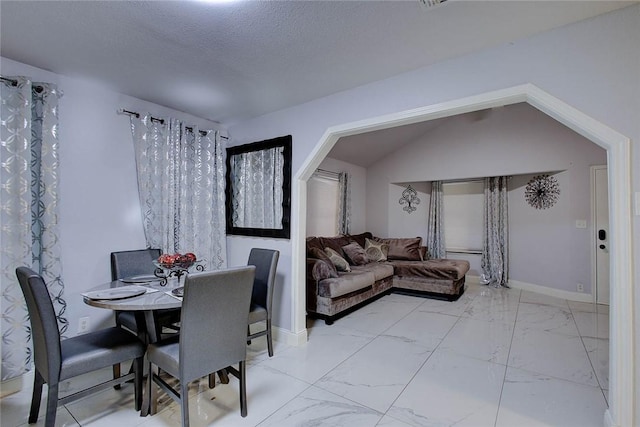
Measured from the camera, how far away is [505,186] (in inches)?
211

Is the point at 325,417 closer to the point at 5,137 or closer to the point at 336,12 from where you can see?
the point at 336,12

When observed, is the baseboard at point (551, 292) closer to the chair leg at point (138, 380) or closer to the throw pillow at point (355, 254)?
the throw pillow at point (355, 254)

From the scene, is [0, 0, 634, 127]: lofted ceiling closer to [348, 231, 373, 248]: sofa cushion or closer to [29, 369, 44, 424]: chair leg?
[29, 369, 44, 424]: chair leg

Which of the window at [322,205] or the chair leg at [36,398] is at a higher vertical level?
the window at [322,205]

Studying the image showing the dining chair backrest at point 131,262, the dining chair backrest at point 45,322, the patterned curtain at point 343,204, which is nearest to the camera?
the dining chair backrest at point 45,322

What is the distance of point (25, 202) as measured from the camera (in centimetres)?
221

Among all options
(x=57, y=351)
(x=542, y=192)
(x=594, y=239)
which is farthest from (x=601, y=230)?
(x=57, y=351)

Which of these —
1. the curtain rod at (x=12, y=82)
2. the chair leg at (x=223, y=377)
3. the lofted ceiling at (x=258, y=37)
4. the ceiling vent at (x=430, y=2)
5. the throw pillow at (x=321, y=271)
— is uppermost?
the lofted ceiling at (x=258, y=37)

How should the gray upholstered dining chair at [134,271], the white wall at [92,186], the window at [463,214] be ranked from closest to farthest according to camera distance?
the gray upholstered dining chair at [134,271]
the white wall at [92,186]
the window at [463,214]

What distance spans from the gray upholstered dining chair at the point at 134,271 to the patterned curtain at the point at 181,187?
0.18 meters

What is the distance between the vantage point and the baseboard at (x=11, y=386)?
2122mm

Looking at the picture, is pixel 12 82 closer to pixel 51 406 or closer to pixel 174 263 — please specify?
pixel 174 263

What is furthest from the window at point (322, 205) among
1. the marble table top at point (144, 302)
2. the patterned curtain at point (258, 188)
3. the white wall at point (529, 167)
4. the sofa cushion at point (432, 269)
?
the marble table top at point (144, 302)

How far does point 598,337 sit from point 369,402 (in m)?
2.79
